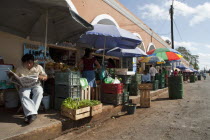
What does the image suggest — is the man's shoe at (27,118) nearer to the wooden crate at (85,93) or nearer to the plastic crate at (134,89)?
the wooden crate at (85,93)

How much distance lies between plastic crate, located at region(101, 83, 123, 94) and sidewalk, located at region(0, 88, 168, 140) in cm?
101

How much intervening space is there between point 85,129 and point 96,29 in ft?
10.2

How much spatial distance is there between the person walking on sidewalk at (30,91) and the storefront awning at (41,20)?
1097 millimetres

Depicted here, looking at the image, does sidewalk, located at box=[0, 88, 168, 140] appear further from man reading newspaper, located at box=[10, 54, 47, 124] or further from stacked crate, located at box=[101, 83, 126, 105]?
stacked crate, located at box=[101, 83, 126, 105]

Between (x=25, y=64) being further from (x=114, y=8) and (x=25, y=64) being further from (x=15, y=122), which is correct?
(x=114, y=8)

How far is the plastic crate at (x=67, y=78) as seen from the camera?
4.08m

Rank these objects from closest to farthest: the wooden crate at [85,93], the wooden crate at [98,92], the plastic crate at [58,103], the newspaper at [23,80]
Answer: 1. the newspaper at [23,80]
2. the plastic crate at [58,103]
3. the wooden crate at [85,93]
4. the wooden crate at [98,92]

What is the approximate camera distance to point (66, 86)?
13.6 feet

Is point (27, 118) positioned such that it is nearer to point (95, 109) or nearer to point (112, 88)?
point (95, 109)

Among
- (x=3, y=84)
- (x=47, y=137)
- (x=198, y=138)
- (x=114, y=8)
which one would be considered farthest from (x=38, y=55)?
(x=114, y=8)

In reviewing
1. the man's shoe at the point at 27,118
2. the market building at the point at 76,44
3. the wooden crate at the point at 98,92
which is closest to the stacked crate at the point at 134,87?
the wooden crate at the point at 98,92

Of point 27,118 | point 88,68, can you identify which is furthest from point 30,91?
point 88,68

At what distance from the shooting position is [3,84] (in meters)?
4.24

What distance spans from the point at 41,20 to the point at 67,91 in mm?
2155
